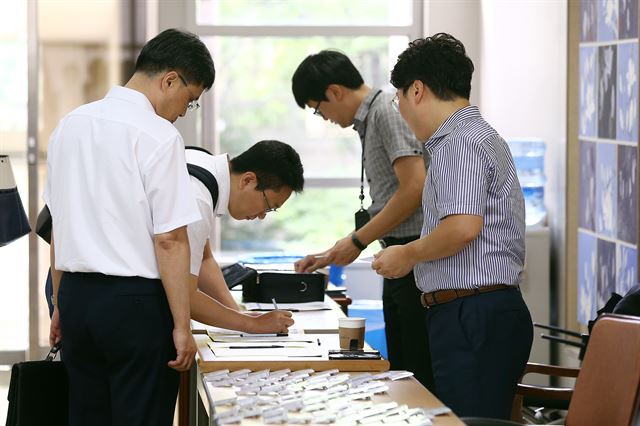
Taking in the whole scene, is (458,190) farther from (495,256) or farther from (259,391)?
(259,391)

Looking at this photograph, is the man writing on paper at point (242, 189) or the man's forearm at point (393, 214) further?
the man's forearm at point (393, 214)

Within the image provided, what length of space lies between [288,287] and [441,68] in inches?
56.7

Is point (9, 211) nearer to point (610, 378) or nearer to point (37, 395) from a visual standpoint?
point (37, 395)

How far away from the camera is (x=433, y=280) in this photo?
294 cm

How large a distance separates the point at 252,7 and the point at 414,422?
17.9 feet

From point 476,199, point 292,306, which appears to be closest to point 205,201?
point 476,199

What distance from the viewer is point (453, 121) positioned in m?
2.91

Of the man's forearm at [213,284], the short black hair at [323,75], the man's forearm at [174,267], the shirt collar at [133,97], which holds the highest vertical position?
the short black hair at [323,75]

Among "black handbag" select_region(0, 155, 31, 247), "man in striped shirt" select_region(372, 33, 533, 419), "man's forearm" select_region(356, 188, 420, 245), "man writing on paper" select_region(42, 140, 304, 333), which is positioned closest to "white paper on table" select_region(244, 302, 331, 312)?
"man's forearm" select_region(356, 188, 420, 245)

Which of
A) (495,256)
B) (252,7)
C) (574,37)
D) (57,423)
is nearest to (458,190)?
(495,256)

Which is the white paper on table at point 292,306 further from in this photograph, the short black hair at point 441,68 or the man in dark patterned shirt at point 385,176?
the short black hair at point 441,68

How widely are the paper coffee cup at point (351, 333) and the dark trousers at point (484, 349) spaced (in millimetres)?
264

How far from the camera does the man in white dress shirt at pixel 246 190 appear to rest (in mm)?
3260

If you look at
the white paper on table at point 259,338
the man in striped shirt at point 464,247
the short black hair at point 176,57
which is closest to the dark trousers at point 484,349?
the man in striped shirt at point 464,247
